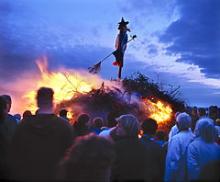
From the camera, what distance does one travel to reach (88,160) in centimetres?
278

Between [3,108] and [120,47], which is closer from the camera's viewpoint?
[3,108]

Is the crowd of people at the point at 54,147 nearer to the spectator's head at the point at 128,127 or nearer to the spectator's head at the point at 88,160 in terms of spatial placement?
the spectator's head at the point at 128,127

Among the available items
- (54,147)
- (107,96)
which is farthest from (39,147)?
(107,96)

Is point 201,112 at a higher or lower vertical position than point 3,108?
higher

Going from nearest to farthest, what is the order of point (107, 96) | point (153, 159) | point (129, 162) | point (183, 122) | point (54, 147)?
1. point (54, 147)
2. point (129, 162)
3. point (153, 159)
4. point (183, 122)
5. point (107, 96)

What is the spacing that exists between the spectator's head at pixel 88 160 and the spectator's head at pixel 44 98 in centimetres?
177

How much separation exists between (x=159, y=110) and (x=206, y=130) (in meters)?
7.28

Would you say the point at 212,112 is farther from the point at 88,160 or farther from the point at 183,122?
the point at 88,160

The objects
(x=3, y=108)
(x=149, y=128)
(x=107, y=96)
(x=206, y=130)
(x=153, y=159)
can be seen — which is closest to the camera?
(x=3, y=108)

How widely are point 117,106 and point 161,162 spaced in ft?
Answer: 20.5

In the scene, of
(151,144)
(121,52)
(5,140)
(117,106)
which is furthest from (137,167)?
(121,52)

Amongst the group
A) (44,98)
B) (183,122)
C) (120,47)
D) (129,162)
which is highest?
(120,47)

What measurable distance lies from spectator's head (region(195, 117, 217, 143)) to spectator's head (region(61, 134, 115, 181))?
2956mm

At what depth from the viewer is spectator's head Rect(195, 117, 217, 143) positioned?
5.63m
